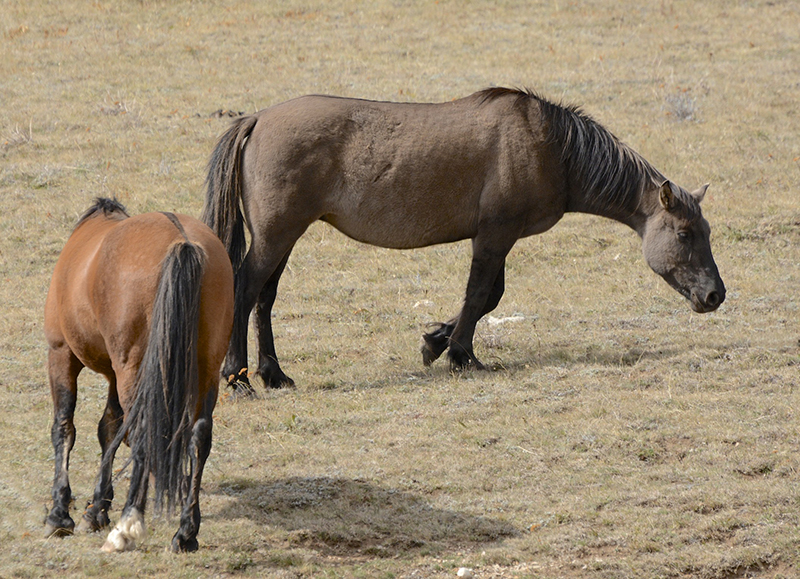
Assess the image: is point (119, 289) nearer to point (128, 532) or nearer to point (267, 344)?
point (128, 532)

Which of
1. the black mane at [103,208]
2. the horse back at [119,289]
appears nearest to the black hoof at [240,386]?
the black mane at [103,208]

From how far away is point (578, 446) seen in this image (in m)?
6.21

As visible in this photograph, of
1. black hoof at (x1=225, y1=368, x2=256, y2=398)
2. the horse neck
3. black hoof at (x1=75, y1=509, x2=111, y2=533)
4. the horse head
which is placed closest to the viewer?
black hoof at (x1=75, y1=509, x2=111, y2=533)

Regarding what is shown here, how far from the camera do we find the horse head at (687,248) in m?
8.20

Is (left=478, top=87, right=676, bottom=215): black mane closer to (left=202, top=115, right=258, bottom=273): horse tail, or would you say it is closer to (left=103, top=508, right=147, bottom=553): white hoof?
(left=202, top=115, right=258, bottom=273): horse tail

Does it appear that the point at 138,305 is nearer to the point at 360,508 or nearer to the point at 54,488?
the point at 54,488

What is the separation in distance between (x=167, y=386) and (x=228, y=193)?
379cm

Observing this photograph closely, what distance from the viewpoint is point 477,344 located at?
28.5 feet

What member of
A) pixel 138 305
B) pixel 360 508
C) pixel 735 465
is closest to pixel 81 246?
pixel 138 305

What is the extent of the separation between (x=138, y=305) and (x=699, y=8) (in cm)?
2074

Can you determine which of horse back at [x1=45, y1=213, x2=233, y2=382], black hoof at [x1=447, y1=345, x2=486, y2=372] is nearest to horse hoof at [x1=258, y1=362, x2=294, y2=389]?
black hoof at [x1=447, y1=345, x2=486, y2=372]

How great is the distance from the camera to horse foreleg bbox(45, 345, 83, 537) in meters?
4.88

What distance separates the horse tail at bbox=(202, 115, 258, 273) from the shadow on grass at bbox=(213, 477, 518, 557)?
8.79ft

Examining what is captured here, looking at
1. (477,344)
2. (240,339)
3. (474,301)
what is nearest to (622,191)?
(474,301)
